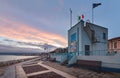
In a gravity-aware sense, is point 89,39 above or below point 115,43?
above

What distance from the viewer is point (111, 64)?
643 inches

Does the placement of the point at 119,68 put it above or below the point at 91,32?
below

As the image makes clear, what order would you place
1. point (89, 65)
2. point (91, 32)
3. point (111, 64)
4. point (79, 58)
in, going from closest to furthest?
1. point (111, 64)
2. point (89, 65)
3. point (79, 58)
4. point (91, 32)

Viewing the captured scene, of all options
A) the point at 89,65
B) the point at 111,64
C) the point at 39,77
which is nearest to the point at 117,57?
the point at 111,64

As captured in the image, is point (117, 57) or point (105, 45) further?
point (105, 45)

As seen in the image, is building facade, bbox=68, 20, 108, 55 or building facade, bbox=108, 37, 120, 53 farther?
building facade, bbox=108, 37, 120, 53

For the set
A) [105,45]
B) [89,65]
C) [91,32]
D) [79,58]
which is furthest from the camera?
[105,45]

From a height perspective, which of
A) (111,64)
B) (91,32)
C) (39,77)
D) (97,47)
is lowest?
(39,77)

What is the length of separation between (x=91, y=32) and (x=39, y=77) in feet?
46.3

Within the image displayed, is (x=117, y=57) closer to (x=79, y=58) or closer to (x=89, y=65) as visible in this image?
(x=89, y=65)

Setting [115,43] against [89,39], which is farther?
[115,43]

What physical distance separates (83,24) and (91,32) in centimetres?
202

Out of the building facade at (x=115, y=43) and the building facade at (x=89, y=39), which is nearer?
the building facade at (x=89, y=39)

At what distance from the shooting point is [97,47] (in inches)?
1063
